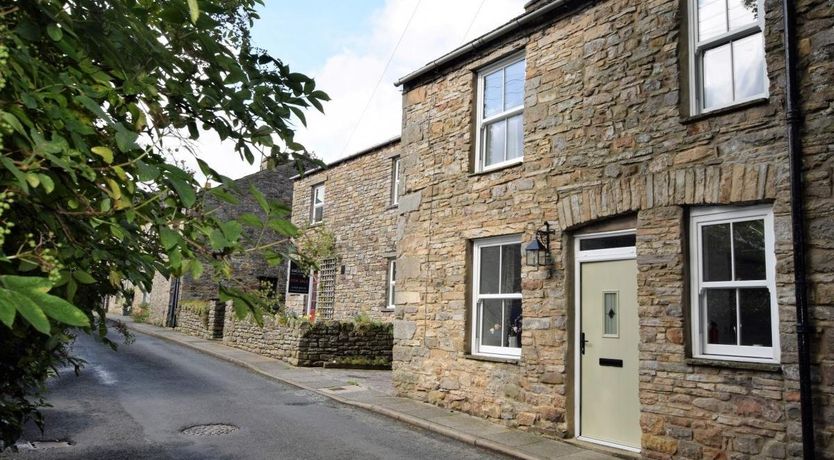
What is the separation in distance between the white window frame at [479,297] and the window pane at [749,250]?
10.3 feet

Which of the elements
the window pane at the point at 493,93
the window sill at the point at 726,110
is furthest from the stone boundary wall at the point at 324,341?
the window sill at the point at 726,110

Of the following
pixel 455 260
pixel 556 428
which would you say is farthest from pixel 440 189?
pixel 556 428

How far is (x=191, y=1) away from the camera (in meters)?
1.64

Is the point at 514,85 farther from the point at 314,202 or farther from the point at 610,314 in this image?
the point at 314,202

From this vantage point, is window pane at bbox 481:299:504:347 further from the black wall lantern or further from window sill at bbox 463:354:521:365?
the black wall lantern

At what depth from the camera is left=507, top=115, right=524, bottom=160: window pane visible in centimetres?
910

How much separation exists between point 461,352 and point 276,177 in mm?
20954

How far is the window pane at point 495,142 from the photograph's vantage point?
31.1 feet

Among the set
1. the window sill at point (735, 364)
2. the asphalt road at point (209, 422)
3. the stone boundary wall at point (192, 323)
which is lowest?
the asphalt road at point (209, 422)

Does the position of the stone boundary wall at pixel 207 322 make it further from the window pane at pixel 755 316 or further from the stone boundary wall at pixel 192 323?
the window pane at pixel 755 316

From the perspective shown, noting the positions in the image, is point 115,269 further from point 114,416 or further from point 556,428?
point 114,416

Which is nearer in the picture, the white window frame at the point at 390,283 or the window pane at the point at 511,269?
the window pane at the point at 511,269

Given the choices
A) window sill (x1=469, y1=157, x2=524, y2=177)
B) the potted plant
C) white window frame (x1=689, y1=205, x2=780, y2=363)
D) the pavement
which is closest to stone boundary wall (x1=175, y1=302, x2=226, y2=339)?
the pavement

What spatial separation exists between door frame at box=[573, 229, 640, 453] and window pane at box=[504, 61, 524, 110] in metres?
2.60
